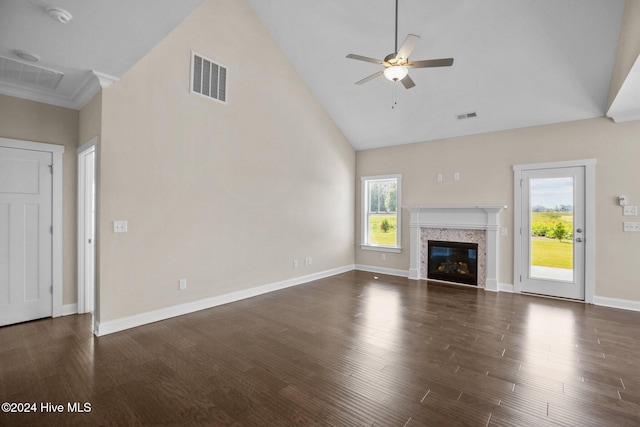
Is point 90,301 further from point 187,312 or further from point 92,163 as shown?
point 92,163

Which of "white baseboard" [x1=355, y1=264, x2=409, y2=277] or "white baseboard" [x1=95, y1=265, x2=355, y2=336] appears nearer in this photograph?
"white baseboard" [x1=95, y1=265, x2=355, y2=336]

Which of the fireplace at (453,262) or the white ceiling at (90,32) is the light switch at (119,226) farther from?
the fireplace at (453,262)

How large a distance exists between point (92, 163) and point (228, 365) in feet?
11.1

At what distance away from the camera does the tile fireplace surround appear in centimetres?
535

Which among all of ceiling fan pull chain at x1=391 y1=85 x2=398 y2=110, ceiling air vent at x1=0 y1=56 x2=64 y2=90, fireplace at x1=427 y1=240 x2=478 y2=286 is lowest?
fireplace at x1=427 y1=240 x2=478 y2=286

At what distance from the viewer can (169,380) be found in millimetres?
2381

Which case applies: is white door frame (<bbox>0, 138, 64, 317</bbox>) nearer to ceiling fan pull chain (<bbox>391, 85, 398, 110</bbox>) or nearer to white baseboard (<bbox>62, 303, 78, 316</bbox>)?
white baseboard (<bbox>62, 303, 78, 316</bbox>)

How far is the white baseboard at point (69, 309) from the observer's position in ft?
12.7

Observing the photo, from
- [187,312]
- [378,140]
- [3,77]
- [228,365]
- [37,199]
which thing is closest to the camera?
[228,365]

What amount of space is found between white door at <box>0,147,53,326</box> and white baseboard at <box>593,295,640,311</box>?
7.70m

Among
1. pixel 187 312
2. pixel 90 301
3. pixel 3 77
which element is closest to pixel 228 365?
pixel 187 312

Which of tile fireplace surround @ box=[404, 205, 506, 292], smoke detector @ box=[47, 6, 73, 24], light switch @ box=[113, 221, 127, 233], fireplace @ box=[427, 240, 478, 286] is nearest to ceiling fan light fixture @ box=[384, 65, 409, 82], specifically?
smoke detector @ box=[47, 6, 73, 24]

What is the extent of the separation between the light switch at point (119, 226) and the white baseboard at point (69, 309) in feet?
5.09

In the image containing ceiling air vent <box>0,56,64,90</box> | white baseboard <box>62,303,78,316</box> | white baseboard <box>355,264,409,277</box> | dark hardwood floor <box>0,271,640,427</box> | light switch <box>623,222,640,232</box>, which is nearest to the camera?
dark hardwood floor <box>0,271,640,427</box>
